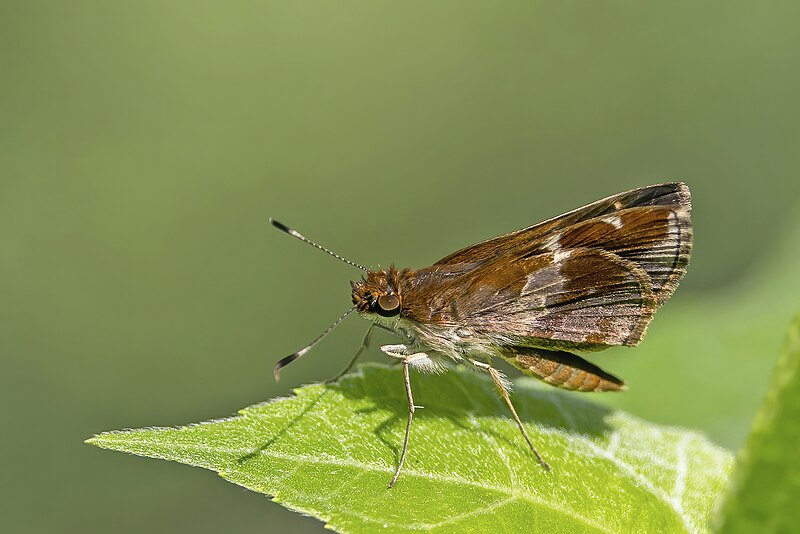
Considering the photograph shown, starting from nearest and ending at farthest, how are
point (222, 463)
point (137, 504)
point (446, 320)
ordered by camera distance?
point (222, 463) < point (446, 320) < point (137, 504)

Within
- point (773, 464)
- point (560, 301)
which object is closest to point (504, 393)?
point (560, 301)

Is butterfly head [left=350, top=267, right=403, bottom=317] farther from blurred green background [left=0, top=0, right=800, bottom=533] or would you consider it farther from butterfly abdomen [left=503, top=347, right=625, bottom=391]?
blurred green background [left=0, top=0, right=800, bottom=533]

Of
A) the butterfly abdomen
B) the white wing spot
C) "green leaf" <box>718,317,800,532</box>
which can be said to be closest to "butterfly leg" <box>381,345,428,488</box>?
the butterfly abdomen

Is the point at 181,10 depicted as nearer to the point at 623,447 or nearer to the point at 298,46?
the point at 298,46

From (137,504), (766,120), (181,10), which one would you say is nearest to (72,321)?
(137,504)

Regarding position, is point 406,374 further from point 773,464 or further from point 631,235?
point 773,464

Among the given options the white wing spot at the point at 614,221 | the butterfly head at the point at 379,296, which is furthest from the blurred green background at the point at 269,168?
the white wing spot at the point at 614,221

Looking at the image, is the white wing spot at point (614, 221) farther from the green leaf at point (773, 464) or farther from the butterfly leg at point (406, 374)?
the green leaf at point (773, 464)
